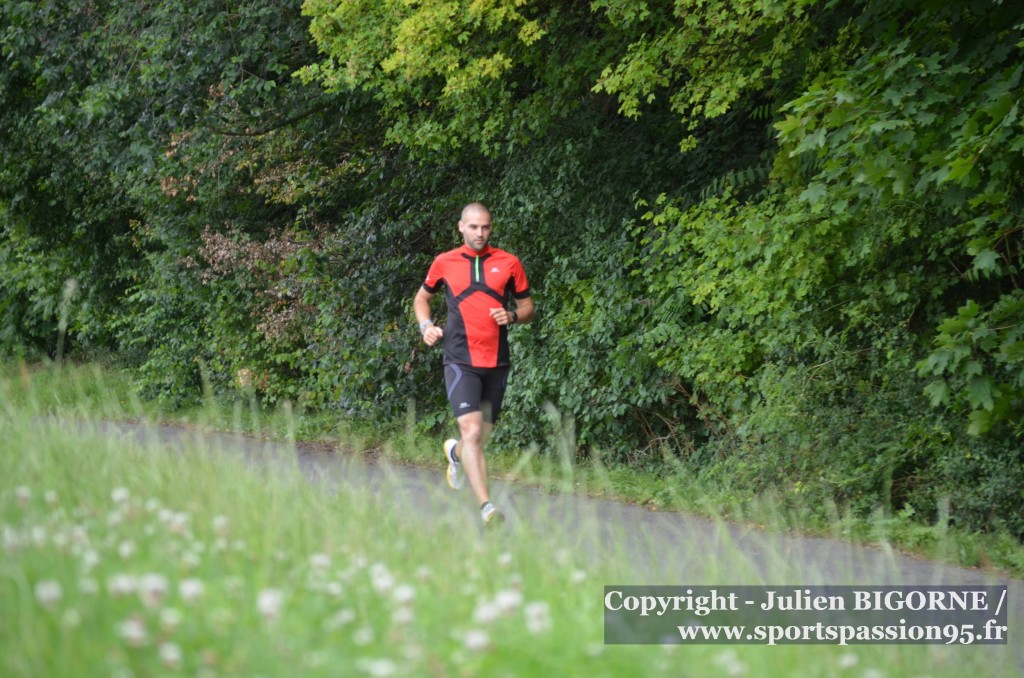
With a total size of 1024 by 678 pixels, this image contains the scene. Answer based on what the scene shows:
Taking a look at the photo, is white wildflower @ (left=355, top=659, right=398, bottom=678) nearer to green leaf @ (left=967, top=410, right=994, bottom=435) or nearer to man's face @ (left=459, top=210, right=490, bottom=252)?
man's face @ (left=459, top=210, right=490, bottom=252)

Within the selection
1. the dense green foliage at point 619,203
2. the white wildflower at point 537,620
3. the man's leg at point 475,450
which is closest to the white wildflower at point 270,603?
the white wildflower at point 537,620

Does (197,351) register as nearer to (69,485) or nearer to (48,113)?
(48,113)

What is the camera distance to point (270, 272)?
661 inches

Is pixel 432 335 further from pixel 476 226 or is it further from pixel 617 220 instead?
pixel 617 220

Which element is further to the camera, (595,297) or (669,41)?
(595,297)

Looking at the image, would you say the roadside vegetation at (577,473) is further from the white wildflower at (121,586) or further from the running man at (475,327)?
the white wildflower at (121,586)

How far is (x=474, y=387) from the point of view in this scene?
8.14 m

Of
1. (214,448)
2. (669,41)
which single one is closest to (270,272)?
(669,41)

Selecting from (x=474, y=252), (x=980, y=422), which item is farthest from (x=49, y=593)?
(x=980, y=422)

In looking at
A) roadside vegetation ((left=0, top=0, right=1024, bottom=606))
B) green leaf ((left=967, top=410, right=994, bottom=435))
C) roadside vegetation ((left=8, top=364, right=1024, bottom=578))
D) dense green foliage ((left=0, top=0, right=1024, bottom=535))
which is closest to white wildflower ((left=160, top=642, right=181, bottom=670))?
roadside vegetation ((left=8, top=364, right=1024, bottom=578))

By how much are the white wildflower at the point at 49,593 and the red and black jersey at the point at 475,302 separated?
188 inches

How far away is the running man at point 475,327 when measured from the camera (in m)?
8.08

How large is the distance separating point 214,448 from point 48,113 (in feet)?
38.1

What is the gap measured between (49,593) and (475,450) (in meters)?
4.93
